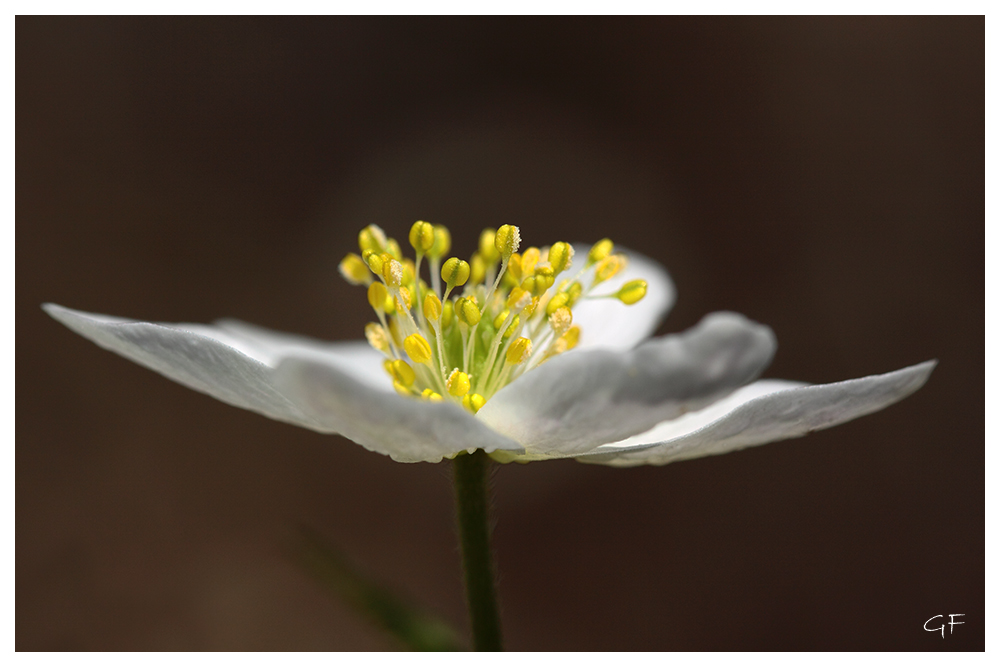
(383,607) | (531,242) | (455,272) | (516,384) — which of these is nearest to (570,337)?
(455,272)

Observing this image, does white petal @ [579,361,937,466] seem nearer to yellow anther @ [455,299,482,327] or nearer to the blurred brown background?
yellow anther @ [455,299,482,327]

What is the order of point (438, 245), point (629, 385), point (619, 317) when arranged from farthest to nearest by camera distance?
point (619, 317), point (438, 245), point (629, 385)

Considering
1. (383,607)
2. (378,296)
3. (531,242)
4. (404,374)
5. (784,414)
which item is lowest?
(383,607)

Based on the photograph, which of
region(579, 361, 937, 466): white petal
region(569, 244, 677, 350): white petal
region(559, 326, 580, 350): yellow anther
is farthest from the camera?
region(569, 244, 677, 350): white petal

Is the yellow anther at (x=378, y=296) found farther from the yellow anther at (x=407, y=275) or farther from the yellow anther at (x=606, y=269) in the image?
the yellow anther at (x=606, y=269)

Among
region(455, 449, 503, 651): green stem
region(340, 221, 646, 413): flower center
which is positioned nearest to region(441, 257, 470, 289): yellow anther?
region(340, 221, 646, 413): flower center

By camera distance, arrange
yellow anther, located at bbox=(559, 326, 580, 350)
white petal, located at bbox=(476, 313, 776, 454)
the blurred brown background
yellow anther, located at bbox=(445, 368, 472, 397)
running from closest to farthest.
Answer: white petal, located at bbox=(476, 313, 776, 454), yellow anther, located at bbox=(445, 368, 472, 397), yellow anther, located at bbox=(559, 326, 580, 350), the blurred brown background

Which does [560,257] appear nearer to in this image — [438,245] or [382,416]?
[438,245]

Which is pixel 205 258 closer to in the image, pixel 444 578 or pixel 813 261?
pixel 444 578
